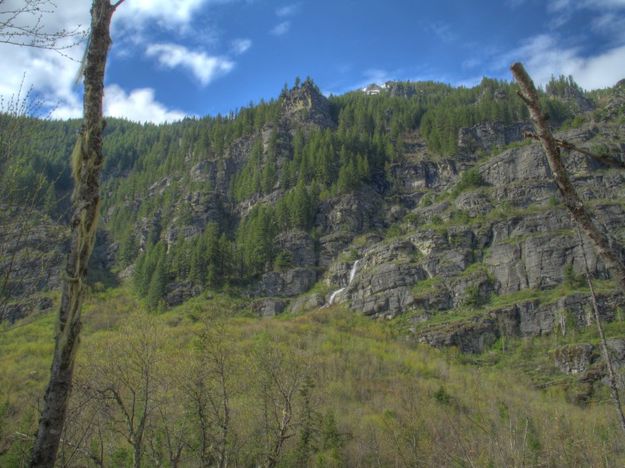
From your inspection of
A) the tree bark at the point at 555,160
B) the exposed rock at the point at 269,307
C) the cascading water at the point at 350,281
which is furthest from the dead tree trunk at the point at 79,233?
the cascading water at the point at 350,281

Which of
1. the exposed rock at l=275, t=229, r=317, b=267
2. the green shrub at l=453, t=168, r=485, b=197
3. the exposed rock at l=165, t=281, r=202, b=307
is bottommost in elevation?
the exposed rock at l=165, t=281, r=202, b=307

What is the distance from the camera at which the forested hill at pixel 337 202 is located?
81000 mm

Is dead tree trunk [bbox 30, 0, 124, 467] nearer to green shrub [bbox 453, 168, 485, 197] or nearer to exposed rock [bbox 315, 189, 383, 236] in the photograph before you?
exposed rock [bbox 315, 189, 383, 236]

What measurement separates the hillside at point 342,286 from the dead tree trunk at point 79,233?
3802 mm

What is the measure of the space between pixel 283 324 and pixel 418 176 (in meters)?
56.0

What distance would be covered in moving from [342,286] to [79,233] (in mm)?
82175

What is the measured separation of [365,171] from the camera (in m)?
114

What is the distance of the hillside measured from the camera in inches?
1192

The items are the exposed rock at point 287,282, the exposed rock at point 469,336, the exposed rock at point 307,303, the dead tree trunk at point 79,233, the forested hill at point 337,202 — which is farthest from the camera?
the exposed rock at point 287,282

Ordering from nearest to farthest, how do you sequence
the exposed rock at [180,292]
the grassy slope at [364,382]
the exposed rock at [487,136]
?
the grassy slope at [364,382], the exposed rock at [180,292], the exposed rock at [487,136]

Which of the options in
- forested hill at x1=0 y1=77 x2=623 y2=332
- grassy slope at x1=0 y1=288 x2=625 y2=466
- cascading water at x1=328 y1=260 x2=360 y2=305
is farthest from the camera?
cascading water at x1=328 y1=260 x2=360 y2=305

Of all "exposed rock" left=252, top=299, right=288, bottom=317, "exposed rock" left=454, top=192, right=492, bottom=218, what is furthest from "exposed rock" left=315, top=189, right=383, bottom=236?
"exposed rock" left=252, top=299, right=288, bottom=317

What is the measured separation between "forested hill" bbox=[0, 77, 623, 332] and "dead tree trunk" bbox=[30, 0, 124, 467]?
194ft

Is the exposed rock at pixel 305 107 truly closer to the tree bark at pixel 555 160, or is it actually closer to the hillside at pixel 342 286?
the hillside at pixel 342 286
